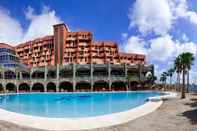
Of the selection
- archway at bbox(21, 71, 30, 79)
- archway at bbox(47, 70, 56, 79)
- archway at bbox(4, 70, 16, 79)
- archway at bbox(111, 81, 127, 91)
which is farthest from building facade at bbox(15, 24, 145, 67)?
archway at bbox(4, 70, 16, 79)

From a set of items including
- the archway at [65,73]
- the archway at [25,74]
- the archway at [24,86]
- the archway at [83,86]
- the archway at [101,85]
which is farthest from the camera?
the archway at [25,74]

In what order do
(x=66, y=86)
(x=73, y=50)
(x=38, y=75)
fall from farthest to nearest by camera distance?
(x=73, y=50) → (x=38, y=75) → (x=66, y=86)

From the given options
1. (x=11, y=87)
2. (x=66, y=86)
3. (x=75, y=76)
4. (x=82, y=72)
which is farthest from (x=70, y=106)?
(x=11, y=87)

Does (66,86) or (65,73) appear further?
(65,73)

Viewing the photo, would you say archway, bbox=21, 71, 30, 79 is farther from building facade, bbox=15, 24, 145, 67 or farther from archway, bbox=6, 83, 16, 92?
building facade, bbox=15, 24, 145, 67

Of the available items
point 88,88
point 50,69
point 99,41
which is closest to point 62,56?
point 99,41

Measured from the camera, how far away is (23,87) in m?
60.3

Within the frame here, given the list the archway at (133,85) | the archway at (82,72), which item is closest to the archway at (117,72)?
the archway at (133,85)

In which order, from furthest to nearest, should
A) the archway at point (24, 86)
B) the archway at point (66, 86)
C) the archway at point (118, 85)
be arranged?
the archway at point (24, 86)
the archway at point (66, 86)
the archway at point (118, 85)

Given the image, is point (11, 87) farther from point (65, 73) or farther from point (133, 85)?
point (133, 85)

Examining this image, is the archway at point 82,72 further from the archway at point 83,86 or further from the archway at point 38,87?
the archway at point 38,87

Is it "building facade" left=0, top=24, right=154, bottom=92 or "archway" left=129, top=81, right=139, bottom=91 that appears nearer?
"building facade" left=0, top=24, right=154, bottom=92

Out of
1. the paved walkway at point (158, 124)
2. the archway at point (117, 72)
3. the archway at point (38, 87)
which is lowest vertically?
the archway at point (38, 87)

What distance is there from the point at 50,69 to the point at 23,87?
8.62 m
